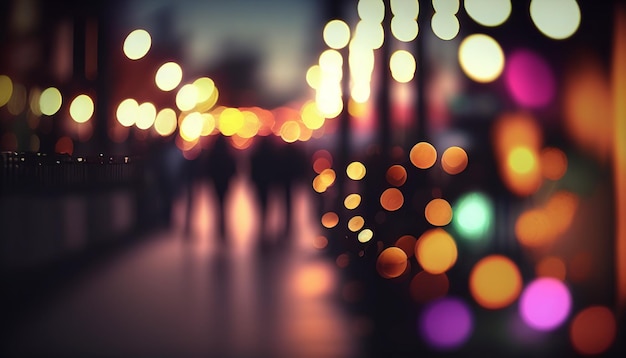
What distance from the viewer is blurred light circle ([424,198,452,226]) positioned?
10.5ft

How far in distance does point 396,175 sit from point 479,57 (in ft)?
2.58

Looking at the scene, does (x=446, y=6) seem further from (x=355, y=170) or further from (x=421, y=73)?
(x=355, y=170)

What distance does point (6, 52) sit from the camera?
3.02 m

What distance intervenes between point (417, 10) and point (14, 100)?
2186 mm

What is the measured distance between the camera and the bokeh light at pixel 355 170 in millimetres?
3092

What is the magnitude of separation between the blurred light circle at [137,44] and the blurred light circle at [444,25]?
1522 millimetres

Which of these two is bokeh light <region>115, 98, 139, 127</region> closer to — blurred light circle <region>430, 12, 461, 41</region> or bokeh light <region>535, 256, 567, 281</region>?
blurred light circle <region>430, 12, 461, 41</region>

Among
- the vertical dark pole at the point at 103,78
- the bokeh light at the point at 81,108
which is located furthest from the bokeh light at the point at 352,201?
the bokeh light at the point at 81,108

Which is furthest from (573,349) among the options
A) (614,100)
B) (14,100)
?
(14,100)

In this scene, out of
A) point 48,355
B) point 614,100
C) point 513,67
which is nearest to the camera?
point 48,355

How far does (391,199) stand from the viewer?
10.5 feet

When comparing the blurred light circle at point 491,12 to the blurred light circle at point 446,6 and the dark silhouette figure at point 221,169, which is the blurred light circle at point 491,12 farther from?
the dark silhouette figure at point 221,169

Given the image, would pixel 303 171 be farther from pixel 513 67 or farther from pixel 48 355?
pixel 48 355

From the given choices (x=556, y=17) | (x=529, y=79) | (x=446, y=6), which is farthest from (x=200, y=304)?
(x=556, y=17)
